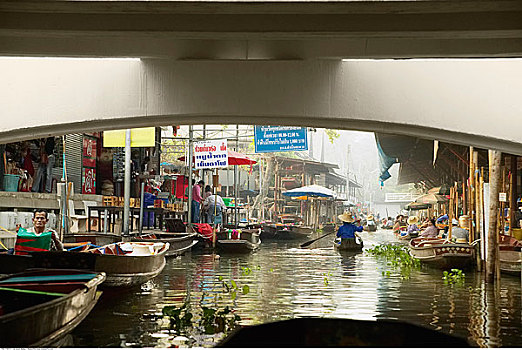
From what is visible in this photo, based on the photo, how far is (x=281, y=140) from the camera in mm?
21578

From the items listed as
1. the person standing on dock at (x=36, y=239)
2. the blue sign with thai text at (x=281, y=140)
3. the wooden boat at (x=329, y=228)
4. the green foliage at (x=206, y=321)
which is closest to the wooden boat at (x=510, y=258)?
the green foliage at (x=206, y=321)

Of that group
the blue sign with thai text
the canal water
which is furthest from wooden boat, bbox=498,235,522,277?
the blue sign with thai text

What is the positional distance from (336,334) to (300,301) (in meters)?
6.10

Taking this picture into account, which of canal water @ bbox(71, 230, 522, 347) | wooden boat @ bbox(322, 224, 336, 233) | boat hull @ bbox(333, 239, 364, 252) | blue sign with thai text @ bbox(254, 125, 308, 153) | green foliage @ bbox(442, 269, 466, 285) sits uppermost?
blue sign with thai text @ bbox(254, 125, 308, 153)

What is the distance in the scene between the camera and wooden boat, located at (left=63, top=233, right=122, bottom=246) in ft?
46.8

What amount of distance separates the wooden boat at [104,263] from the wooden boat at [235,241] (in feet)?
25.9

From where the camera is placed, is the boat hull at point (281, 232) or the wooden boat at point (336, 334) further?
the boat hull at point (281, 232)

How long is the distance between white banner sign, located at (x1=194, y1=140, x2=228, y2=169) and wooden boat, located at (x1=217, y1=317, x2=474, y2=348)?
1406cm

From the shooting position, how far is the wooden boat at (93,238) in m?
14.3

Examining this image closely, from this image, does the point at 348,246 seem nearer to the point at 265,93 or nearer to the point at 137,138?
the point at 137,138

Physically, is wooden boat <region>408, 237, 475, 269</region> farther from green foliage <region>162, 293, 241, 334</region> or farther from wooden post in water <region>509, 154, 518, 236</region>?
green foliage <region>162, 293, 241, 334</region>

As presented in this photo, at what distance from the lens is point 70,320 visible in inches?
254

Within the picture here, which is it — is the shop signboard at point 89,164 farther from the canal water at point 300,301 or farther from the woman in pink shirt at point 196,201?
the canal water at point 300,301

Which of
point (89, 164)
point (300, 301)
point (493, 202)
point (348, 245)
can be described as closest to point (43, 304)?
point (300, 301)
